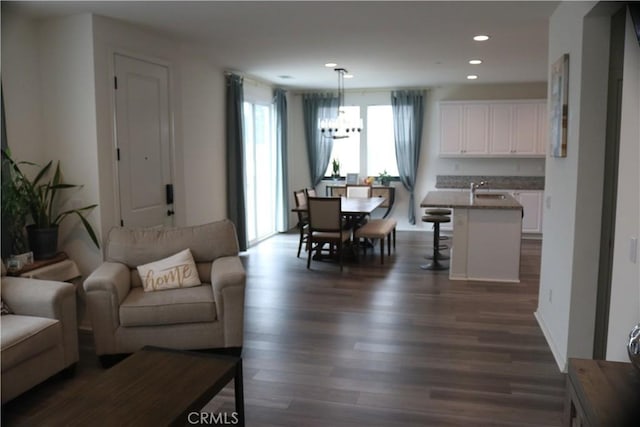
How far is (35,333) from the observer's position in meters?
3.06

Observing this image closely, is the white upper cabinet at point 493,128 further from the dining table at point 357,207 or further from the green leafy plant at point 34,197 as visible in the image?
the green leafy plant at point 34,197

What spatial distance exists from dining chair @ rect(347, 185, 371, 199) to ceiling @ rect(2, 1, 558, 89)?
1.89 metres

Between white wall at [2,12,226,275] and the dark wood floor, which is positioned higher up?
white wall at [2,12,226,275]

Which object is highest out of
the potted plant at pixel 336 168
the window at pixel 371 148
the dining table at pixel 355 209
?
the window at pixel 371 148

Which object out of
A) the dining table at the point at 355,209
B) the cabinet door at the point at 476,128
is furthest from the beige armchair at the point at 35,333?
the cabinet door at the point at 476,128

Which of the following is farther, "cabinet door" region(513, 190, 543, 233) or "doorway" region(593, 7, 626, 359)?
"cabinet door" region(513, 190, 543, 233)

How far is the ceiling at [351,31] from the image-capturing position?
12.9ft

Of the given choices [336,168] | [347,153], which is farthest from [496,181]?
[336,168]

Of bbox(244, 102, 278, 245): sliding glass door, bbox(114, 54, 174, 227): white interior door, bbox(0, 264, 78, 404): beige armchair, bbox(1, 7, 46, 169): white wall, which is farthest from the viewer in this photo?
bbox(244, 102, 278, 245): sliding glass door

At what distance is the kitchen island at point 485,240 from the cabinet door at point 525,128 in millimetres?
3055

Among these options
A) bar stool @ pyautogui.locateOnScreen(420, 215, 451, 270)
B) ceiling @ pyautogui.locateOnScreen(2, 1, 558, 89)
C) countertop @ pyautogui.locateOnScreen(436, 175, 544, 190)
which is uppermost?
ceiling @ pyautogui.locateOnScreen(2, 1, 558, 89)

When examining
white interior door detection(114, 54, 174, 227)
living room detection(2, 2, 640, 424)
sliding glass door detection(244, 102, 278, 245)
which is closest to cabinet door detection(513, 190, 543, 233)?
sliding glass door detection(244, 102, 278, 245)

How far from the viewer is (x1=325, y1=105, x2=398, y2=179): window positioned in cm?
937

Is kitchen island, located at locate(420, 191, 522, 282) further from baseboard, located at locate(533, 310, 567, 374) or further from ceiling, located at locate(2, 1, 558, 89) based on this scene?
ceiling, located at locate(2, 1, 558, 89)
